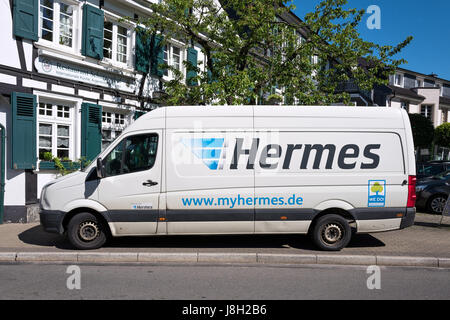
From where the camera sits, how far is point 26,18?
30.6 ft

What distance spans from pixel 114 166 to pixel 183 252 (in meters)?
1.92

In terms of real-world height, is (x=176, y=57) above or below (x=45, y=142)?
above

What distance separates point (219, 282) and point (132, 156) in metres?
2.75

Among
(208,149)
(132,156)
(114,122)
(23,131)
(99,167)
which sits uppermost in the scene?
(114,122)

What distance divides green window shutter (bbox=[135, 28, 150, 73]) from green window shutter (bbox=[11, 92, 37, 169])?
382 cm

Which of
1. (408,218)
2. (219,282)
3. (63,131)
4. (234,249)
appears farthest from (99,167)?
(408,218)

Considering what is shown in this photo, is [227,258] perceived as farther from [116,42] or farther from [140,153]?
[116,42]

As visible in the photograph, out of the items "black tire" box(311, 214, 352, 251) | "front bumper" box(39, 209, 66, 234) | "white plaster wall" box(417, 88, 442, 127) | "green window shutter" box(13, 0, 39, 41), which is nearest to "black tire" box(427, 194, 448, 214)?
"black tire" box(311, 214, 352, 251)

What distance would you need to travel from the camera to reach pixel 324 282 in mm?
5379

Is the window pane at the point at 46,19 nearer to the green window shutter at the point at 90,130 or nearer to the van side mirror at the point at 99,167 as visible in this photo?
the green window shutter at the point at 90,130

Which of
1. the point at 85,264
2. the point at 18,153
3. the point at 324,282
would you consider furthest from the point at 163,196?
the point at 18,153

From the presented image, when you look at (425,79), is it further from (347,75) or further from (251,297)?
(251,297)

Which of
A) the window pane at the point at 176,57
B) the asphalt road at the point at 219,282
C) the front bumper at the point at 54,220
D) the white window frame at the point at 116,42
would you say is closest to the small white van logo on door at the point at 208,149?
the asphalt road at the point at 219,282

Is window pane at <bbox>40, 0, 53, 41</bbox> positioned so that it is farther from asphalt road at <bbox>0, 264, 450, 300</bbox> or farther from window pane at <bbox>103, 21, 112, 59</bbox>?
asphalt road at <bbox>0, 264, 450, 300</bbox>
